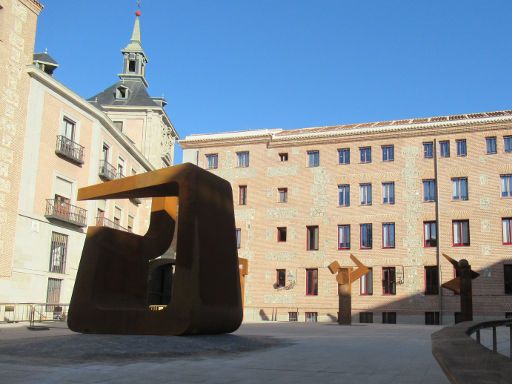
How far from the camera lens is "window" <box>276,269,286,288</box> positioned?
139 feet

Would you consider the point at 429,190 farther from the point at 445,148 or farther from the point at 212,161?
the point at 212,161

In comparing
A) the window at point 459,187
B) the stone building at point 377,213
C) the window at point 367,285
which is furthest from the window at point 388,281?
the window at point 459,187

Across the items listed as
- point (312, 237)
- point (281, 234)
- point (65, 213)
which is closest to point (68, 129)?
point (65, 213)

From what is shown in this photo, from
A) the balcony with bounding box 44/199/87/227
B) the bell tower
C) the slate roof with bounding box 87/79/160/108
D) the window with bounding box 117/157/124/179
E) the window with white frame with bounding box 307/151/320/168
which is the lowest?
the balcony with bounding box 44/199/87/227

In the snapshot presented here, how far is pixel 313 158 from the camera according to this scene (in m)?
43.6

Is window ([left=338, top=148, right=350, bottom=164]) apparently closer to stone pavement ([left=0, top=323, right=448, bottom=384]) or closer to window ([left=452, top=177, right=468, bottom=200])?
window ([left=452, top=177, right=468, bottom=200])

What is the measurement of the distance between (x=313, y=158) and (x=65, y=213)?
19.8 meters

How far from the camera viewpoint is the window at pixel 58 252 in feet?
95.8

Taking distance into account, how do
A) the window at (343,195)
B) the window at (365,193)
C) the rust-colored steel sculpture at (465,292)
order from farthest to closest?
the window at (343,195) < the window at (365,193) < the rust-colored steel sculpture at (465,292)

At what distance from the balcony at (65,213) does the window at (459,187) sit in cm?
2396

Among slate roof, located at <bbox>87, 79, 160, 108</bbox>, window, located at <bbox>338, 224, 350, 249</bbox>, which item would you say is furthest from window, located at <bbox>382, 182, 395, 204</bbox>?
slate roof, located at <bbox>87, 79, 160, 108</bbox>

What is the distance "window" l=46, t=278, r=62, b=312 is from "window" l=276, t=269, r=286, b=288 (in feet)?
56.6

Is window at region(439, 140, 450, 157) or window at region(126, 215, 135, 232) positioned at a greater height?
window at region(439, 140, 450, 157)

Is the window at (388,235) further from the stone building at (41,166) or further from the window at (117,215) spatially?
the stone building at (41,166)
